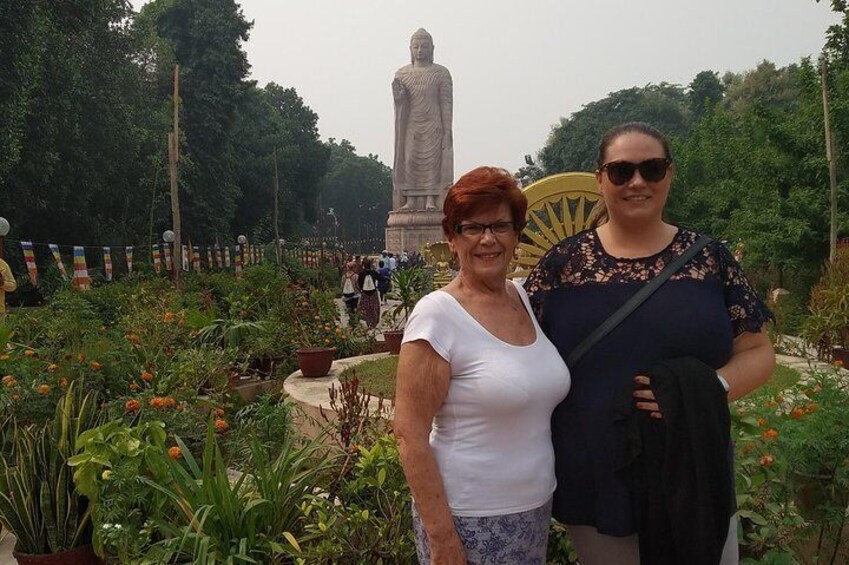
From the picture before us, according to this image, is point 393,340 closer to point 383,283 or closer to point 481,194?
point 481,194

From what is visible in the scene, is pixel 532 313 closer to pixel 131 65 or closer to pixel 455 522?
pixel 455 522

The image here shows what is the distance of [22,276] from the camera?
16172 millimetres

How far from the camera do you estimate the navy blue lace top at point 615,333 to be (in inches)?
62.6

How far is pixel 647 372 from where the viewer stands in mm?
1565

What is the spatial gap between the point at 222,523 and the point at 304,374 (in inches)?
150

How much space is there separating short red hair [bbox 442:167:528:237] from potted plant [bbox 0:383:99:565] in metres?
2.19

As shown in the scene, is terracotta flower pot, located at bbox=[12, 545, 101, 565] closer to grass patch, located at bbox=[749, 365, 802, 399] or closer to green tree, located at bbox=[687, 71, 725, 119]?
grass patch, located at bbox=[749, 365, 802, 399]

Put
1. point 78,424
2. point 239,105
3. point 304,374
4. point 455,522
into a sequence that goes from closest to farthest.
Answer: point 455,522
point 78,424
point 304,374
point 239,105

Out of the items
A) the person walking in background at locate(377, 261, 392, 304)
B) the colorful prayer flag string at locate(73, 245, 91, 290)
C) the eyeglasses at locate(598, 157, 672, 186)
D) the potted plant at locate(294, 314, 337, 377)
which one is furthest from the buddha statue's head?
the eyeglasses at locate(598, 157, 672, 186)

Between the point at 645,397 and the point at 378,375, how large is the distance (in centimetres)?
480

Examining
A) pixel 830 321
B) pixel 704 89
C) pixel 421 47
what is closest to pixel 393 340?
pixel 830 321

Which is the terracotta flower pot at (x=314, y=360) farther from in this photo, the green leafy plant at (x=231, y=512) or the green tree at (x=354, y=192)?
the green tree at (x=354, y=192)

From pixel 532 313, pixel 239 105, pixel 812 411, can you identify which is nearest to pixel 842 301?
pixel 812 411

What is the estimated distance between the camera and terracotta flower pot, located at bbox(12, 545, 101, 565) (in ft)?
9.16
